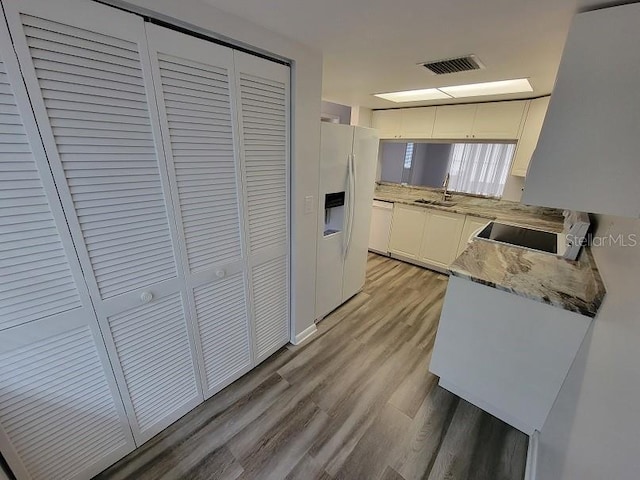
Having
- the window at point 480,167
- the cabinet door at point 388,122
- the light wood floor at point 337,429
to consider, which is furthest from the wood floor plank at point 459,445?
the cabinet door at point 388,122

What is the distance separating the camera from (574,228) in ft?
6.06

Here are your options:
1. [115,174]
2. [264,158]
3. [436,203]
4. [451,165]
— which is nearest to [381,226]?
[436,203]

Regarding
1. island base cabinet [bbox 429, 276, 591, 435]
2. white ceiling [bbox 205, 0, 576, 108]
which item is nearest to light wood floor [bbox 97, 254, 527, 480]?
island base cabinet [bbox 429, 276, 591, 435]

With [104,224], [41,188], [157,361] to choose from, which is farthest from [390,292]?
[41,188]

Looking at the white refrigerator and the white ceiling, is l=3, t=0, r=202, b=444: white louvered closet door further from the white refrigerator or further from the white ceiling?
the white refrigerator

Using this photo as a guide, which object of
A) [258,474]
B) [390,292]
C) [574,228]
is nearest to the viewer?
[258,474]

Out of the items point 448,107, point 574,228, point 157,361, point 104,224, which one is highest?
point 448,107

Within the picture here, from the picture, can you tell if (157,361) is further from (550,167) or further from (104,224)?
(550,167)

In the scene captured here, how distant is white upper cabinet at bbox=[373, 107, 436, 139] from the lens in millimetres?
3533

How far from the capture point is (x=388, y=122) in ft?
12.8

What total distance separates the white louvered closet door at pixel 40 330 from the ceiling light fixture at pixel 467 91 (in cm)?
303

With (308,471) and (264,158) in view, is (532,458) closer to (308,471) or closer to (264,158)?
(308,471)

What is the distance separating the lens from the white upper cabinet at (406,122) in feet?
11.6

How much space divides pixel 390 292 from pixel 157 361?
2477 mm
